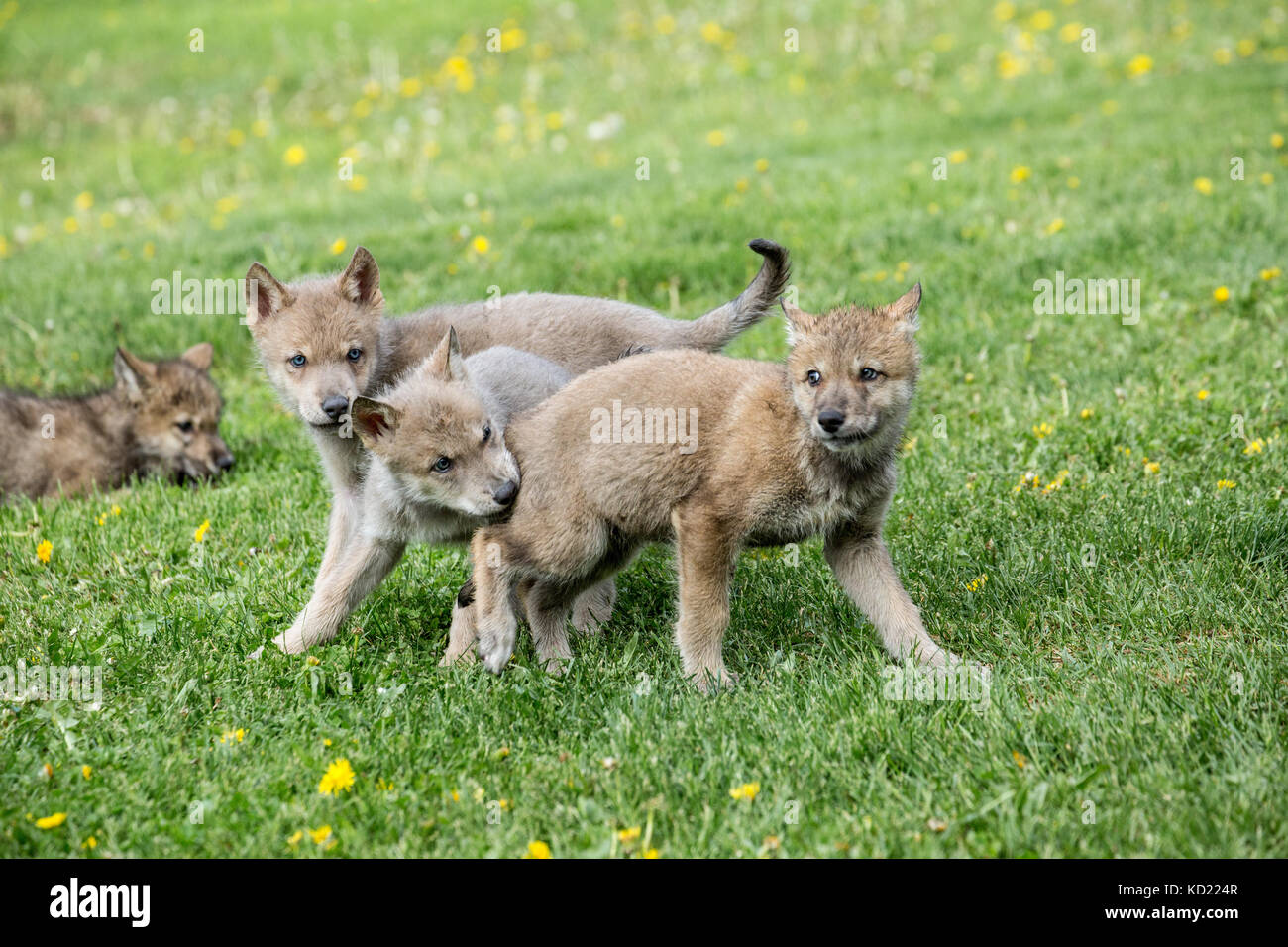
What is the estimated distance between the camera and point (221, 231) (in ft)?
37.5

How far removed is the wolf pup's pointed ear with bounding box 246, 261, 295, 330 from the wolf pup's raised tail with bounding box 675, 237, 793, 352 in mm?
1958

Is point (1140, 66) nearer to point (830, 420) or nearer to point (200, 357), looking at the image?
point (200, 357)

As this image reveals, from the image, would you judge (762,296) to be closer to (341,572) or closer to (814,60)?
(341,572)

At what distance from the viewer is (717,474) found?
15.3 ft

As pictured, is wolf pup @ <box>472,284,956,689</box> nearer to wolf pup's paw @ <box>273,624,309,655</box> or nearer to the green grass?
the green grass

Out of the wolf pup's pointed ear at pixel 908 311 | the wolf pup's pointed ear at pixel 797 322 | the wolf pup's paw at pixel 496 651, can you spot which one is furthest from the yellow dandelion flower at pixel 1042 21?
the wolf pup's paw at pixel 496 651

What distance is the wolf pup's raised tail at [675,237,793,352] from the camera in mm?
5613

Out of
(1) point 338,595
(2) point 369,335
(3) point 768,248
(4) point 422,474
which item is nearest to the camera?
(4) point 422,474

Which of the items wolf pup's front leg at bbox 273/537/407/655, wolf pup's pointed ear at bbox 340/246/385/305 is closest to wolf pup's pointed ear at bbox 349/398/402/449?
wolf pup's front leg at bbox 273/537/407/655

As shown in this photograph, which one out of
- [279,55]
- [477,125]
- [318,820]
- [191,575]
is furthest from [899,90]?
[318,820]

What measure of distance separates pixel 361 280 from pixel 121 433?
276 cm

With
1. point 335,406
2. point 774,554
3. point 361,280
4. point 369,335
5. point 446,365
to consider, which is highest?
point 361,280

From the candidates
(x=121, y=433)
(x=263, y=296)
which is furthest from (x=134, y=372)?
(x=263, y=296)
